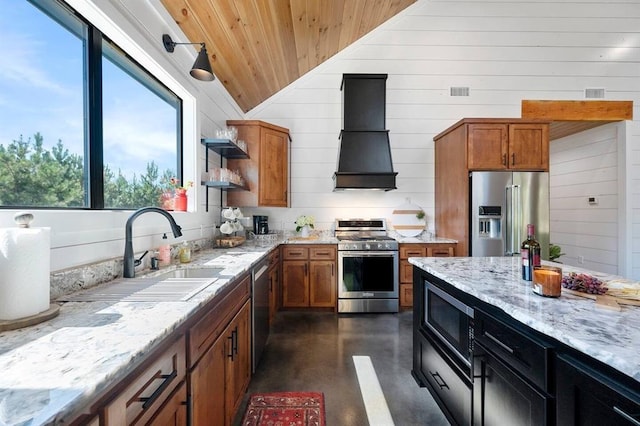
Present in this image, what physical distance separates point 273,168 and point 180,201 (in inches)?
59.4

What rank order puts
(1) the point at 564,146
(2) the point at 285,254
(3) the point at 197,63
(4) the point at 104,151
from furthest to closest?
1. (1) the point at 564,146
2. (2) the point at 285,254
3. (3) the point at 197,63
4. (4) the point at 104,151

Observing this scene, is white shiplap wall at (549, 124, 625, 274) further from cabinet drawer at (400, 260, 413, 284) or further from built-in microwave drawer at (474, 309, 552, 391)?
built-in microwave drawer at (474, 309, 552, 391)

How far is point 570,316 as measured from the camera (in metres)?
0.95

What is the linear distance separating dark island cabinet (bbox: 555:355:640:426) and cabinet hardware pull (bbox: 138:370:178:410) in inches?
49.9

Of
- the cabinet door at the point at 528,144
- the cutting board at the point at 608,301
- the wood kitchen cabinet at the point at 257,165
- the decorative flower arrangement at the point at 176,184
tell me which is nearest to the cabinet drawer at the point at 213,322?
the decorative flower arrangement at the point at 176,184

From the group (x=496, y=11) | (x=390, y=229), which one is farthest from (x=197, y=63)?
(x=496, y=11)

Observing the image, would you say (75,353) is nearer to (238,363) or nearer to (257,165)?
(238,363)

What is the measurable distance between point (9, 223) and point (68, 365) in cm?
82

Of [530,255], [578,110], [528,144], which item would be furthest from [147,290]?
[578,110]

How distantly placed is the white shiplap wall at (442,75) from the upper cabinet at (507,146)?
2.99 feet

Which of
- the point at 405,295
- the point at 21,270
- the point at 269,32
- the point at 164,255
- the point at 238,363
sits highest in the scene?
the point at 269,32

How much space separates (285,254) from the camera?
140 inches

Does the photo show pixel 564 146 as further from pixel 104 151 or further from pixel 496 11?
pixel 104 151

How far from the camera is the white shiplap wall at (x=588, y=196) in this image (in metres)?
4.20
